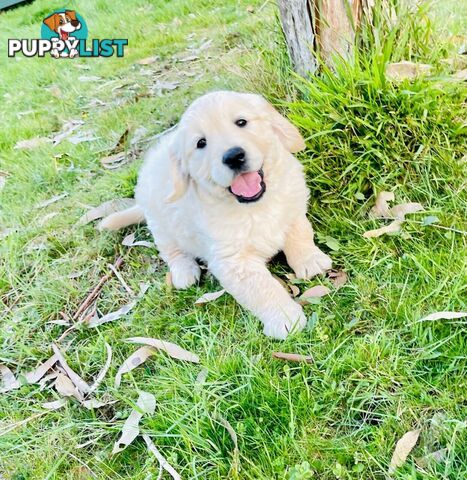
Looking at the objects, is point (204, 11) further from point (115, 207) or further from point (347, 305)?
point (347, 305)

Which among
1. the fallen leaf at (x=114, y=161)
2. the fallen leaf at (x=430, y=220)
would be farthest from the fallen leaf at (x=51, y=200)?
the fallen leaf at (x=430, y=220)

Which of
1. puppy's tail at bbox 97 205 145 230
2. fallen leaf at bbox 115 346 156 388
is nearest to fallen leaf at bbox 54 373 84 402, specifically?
fallen leaf at bbox 115 346 156 388

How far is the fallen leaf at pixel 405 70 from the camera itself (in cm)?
248

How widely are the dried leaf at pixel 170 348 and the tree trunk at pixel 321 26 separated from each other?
5.01ft

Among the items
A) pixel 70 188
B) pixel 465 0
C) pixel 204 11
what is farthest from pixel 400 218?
pixel 204 11

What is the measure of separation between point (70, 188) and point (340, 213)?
6.56 ft

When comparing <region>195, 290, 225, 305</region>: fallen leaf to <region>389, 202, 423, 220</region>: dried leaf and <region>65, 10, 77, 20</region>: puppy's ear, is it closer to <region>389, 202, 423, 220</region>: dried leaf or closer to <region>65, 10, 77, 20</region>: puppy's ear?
<region>389, 202, 423, 220</region>: dried leaf

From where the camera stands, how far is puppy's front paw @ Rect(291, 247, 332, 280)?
7.41ft

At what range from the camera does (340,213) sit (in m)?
2.48

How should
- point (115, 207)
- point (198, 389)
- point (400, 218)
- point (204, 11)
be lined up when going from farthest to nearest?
point (204, 11) → point (115, 207) → point (400, 218) → point (198, 389)

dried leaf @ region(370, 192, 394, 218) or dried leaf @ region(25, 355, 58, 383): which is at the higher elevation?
dried leaf @ region(370, 192, 394, 218)

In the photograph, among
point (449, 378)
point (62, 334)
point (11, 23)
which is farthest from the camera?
point (11, 23)

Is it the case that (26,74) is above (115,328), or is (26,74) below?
above

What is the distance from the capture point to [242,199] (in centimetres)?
212
